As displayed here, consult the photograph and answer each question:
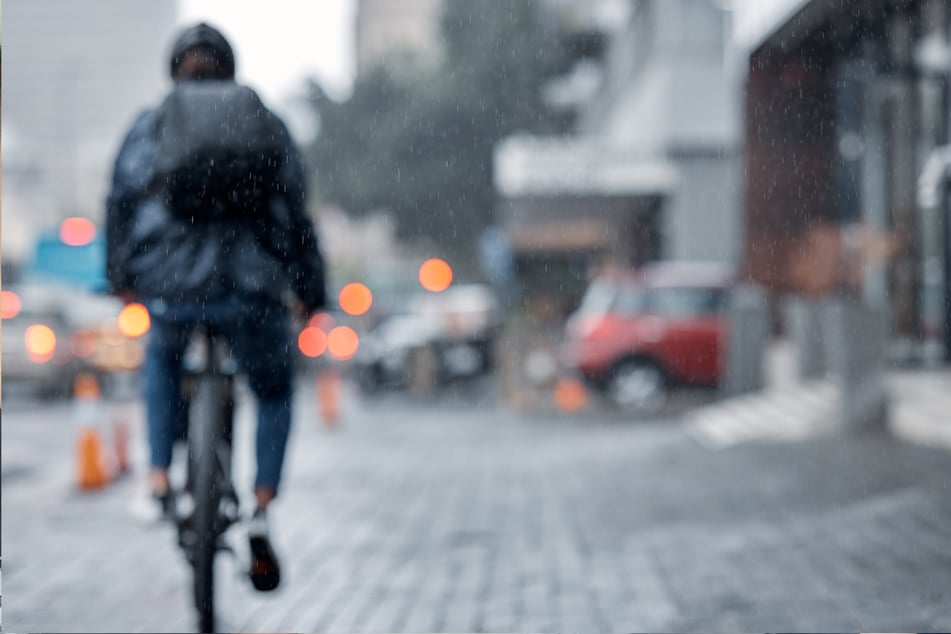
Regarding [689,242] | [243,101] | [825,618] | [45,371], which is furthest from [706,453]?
[689,242]

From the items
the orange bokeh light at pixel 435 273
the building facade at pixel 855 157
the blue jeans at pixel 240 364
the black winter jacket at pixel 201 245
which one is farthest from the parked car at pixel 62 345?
the black winter jacket at pixel 201 245

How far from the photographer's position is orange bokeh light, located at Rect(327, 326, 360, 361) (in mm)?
22656

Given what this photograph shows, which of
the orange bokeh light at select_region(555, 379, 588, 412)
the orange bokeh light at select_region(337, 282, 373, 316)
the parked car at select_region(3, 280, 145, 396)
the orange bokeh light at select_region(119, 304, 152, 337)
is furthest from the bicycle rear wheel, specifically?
the orange bokeh light at select_region(337, 282, 373, 316)

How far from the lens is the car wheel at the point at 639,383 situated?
17.7 m

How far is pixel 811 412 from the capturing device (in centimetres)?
1191

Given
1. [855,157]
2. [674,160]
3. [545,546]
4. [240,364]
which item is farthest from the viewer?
[674,160]

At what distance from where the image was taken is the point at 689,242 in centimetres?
2711

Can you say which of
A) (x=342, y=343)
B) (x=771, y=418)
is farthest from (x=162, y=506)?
(x=342, y=343)

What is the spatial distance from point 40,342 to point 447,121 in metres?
23.0

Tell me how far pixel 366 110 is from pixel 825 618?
3803 centimetres

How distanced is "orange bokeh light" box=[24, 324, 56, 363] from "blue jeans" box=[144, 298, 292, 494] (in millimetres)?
15570

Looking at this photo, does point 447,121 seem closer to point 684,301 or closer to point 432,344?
point 432,344

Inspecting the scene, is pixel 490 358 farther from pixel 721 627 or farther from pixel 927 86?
pixel 721 627

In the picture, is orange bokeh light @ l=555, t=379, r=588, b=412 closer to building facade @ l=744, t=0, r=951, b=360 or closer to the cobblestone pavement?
building facade @ l=744, t=0, r=951, b=360
